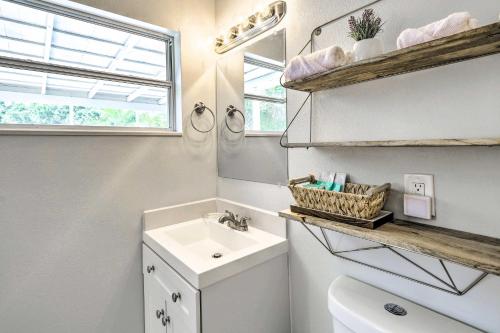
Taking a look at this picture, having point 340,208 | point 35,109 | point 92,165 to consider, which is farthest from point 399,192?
point 35,109

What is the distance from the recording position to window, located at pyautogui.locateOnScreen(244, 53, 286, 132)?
4.53 feet

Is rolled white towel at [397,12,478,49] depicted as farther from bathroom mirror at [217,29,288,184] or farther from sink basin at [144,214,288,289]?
sink basin at [144,214,288,289]

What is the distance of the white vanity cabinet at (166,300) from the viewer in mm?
1055

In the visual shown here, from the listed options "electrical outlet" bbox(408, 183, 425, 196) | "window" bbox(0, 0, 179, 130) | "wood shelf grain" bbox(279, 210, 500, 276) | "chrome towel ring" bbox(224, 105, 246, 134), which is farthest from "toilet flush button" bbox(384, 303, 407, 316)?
"window" bbox(0, 0, 179, 130)

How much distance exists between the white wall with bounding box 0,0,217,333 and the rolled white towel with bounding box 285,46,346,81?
2.95 feet

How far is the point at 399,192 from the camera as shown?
3.08ft

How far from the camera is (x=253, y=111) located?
Result: 5.12ft

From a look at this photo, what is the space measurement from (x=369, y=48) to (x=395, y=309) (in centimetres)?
91

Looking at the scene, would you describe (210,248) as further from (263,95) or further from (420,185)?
(420,185)

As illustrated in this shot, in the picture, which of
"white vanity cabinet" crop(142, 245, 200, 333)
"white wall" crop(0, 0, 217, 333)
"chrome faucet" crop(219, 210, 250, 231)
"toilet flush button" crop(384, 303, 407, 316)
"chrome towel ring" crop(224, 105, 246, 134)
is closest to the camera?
"toilet flush button" crop(384, 303, 407, 316)

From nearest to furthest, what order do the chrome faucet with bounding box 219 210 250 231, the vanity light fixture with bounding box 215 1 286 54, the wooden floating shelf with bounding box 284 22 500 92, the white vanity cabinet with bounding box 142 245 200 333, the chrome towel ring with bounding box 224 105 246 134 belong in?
1. the wooden floating shelf with bounding box 284 22 500 92
2. the white vanity cabinet with bounding box 142 245 200 333
3. the vanity light fixture with bounding box 215 1 286 54
4. the chrome faucet with bounding box 219 210 250 231
5. the chrome towel ring with bounding box 224 105 246 134

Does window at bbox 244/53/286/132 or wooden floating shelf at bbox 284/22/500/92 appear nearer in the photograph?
wooden floating shelf at bbox 284/22/500/92

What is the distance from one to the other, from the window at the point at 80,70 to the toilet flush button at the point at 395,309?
60.0 inches

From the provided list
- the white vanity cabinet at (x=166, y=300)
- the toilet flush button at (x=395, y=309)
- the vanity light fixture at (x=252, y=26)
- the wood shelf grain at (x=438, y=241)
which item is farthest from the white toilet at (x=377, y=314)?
the vanity light fixture at (x=252, y=26)
